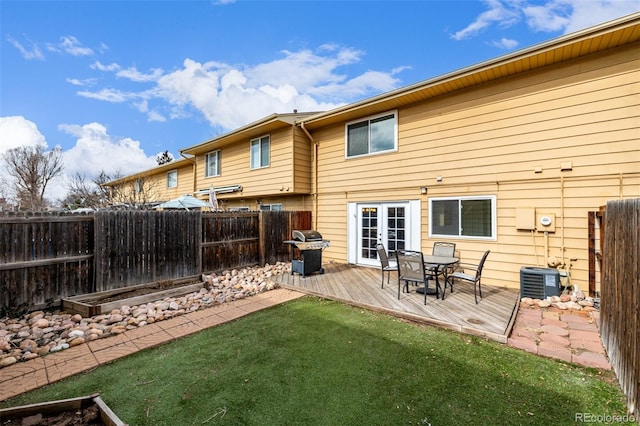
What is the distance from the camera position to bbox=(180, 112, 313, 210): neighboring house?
9641 mm

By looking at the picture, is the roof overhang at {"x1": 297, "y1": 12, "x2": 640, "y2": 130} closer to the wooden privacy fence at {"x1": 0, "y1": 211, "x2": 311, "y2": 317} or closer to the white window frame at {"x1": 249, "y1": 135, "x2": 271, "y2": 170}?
the white window frame at {"x1": 249, "y1": 135, "x2": 271, "y2": 170}

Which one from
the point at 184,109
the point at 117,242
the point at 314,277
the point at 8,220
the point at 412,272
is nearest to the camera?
the point at 8,220

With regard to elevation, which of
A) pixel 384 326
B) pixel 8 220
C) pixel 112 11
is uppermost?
pixel 112 11

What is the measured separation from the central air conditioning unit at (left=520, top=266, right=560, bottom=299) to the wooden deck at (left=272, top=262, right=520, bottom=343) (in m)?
0.25

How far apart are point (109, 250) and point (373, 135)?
24.0 feet

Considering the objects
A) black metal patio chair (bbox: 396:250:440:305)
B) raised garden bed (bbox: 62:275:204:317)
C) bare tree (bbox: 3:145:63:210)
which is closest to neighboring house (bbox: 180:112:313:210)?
raised garden bed (bbox: 62:275:204:317)

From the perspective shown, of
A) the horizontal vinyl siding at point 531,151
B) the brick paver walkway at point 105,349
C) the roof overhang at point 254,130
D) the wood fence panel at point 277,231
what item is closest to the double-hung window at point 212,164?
the roof overhang at point 254,130

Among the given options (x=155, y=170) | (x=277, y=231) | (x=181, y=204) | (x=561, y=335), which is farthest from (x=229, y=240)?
(x=155, y=170)

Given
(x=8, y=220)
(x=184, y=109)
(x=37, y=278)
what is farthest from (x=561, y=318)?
(x=184, y=109)

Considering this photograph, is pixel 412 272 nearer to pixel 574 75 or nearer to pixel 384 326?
pixel 384 326

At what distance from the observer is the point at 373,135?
8492 millimetres

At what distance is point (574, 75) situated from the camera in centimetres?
546

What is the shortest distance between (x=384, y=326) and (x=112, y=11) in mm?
11211

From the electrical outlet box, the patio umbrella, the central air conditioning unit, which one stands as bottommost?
the central air conditioning unit
